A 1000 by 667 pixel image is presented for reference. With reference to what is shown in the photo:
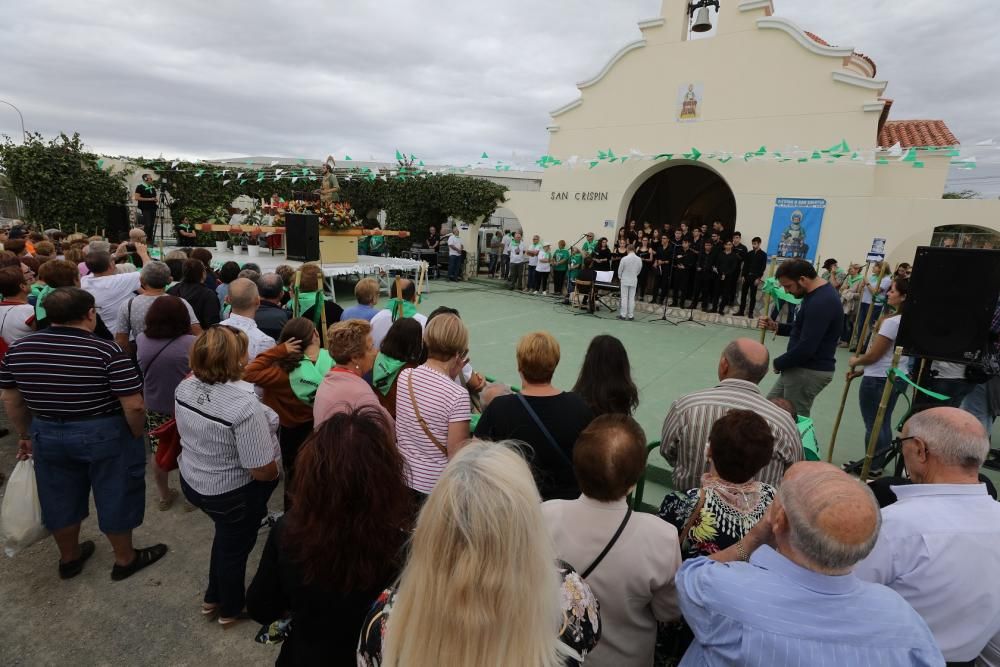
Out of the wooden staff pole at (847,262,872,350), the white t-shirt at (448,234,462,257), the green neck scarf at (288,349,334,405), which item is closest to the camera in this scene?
the green neck scarf at (288,349,334,405)

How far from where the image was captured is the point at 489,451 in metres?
1.09

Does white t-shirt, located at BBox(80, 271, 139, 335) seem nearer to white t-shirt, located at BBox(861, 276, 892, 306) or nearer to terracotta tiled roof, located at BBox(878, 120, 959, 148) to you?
white t-shirt, located at BBox(861, 276, 892, 306)

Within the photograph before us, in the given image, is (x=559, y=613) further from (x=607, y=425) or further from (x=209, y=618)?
(x=209, y=618)

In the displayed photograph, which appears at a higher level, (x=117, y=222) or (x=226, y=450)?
(x=117, y=222)

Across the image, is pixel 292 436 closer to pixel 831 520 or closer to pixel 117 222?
pixel 831 520

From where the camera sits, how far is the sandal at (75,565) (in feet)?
9.11

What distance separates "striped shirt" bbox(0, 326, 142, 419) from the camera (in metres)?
2.44

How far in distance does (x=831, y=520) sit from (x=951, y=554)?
79cm

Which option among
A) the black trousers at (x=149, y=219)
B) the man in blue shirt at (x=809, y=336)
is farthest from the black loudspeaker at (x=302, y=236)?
the man in blue shirt at (x=809, y=336)

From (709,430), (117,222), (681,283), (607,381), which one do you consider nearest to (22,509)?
(607,381)

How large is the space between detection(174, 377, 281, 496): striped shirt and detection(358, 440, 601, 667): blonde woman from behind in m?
1.56

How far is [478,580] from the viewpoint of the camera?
37.4 inches

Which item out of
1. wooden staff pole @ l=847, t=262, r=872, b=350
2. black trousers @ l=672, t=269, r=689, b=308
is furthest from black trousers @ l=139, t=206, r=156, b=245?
wooden staff pole @ l=847, t=262, r=872, b=350

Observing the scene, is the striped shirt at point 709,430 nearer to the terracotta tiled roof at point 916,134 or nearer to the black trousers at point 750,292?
the black trousers at point 750,292
